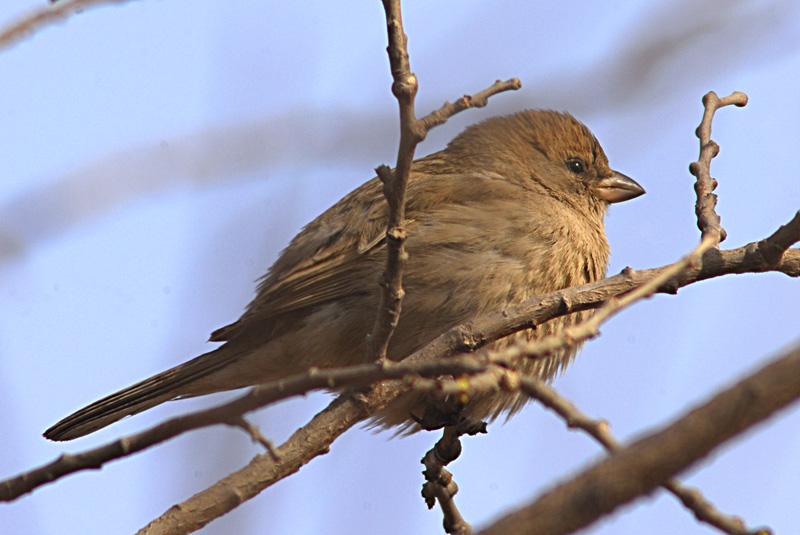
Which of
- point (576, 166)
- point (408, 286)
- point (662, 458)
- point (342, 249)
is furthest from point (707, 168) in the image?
point (662, 458)

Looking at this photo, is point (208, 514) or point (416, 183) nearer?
point (208, 514)

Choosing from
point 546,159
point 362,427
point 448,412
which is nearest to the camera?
point 448,412

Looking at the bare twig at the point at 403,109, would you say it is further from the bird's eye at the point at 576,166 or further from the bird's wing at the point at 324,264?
the bird's eye at the point at 576,166

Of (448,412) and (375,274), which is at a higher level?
(375,274)

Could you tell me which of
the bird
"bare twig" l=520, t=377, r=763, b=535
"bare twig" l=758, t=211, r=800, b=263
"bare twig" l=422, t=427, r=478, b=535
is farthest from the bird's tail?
"bare twig" l=520, t=377, r=763, b=535

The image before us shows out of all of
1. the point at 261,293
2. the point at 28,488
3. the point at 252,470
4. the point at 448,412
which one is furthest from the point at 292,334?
the point at 28,488

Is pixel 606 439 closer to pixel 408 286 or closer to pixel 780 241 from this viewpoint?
pixel 780 241

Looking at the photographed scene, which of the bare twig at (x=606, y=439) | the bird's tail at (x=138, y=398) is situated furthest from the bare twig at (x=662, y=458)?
the bird's tail at (x=138, y=398)

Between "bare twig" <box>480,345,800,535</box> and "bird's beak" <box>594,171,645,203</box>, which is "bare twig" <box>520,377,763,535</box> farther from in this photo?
"bird's beak" <box>594,171,645,203</box>

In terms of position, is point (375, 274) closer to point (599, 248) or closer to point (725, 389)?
point (599, 248)
